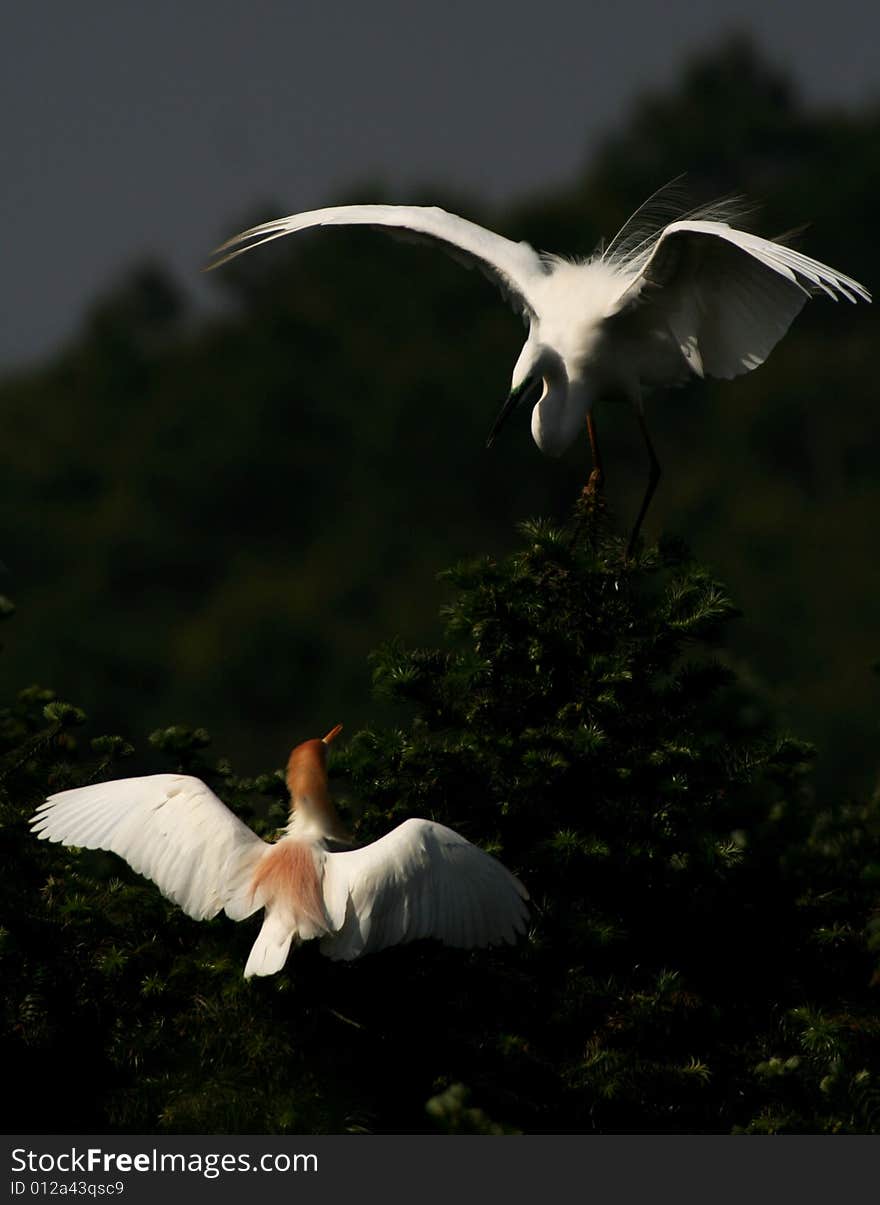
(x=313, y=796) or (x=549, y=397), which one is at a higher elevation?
(x=549, y=397)

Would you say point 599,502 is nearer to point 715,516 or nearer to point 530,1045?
point 530,1045

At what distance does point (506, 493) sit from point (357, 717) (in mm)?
13876

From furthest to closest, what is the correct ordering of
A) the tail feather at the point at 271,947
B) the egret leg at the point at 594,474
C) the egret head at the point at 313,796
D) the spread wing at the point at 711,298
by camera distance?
the spread wing at the point at 711,298 → the egret leg at the point at 594,474 → the egret head at the point at 313,796 → the tail feather at the point at 271,947

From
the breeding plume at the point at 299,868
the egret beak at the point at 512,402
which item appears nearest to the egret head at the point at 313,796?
the breeding plume at the point at 299,868

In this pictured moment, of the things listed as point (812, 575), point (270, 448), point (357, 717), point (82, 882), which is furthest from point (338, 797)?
point (270, 448)

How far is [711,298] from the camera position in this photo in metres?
6.24

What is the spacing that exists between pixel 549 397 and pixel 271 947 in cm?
288

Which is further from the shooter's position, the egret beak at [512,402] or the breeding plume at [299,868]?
the egret beak at [512,402]

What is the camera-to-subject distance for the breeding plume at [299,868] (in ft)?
13.8

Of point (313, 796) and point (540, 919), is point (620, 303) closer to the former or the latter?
point (313, 796)

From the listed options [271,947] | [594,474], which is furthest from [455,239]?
[271,947]

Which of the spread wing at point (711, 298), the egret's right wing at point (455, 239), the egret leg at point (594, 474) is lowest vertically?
the egret leg at point (594, 474)

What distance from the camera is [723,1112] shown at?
4441 mm

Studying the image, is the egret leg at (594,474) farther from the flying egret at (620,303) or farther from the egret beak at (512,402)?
the egret beak at (512,402)
